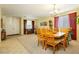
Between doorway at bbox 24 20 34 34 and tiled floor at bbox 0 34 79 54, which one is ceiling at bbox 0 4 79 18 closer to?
doorway at bbox 24 20 34 34

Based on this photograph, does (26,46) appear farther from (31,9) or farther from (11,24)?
(31,9)

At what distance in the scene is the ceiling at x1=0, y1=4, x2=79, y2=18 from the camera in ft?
6.59

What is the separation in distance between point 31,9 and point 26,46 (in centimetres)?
94

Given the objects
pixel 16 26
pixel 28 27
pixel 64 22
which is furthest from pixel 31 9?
pixel 64 22

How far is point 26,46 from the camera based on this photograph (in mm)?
2254

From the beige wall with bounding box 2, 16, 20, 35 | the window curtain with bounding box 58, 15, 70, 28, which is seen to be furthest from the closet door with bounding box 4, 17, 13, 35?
the window curtain with bounding box 58, 15, 70, 28

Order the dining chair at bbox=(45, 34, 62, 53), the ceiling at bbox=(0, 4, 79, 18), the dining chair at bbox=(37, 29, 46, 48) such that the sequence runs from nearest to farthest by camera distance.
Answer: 1. the ceiling at bbox=(0, 4, 79, 18)
2. the dining chair at bbox=(45, 34, 62, 53)
3. the dining chair at bbox=(37, 29, 46, 48)

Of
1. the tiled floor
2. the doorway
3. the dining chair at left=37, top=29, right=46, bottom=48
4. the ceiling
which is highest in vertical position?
the ceiling

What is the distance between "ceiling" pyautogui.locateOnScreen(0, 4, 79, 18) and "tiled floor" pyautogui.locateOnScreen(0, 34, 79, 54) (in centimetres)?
59

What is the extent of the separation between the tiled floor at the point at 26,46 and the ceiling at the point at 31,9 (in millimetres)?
588
